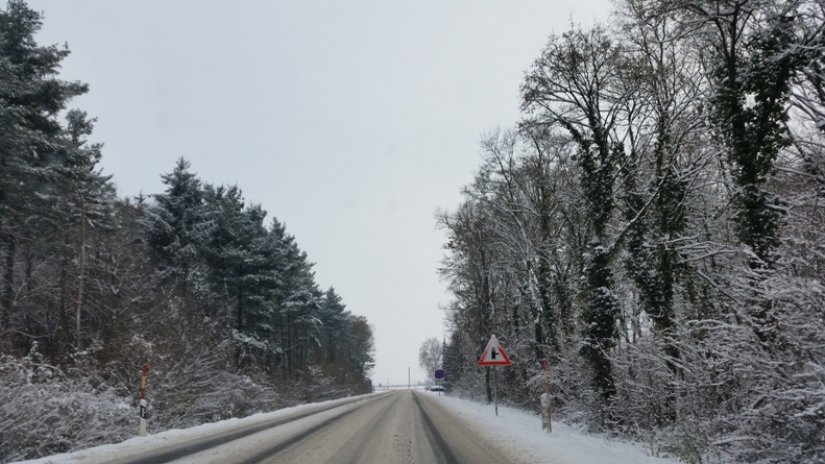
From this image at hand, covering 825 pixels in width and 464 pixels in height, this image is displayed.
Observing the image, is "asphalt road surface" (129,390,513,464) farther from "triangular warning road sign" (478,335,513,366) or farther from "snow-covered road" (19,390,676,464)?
"triangular warning road sign" (478,335,513,366)

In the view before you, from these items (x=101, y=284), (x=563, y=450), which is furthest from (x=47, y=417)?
(x=101, y=284)

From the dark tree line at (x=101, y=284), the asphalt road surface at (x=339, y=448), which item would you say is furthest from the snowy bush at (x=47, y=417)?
the asphalt road surface at (x=339, y=448)

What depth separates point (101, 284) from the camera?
23.0m

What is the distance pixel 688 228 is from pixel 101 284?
2386 centimetres

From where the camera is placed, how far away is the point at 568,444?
29.8ft

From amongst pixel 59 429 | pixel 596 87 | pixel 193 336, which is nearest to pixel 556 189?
pixel 596 87

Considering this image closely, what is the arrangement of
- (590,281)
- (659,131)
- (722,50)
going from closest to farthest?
(722,50), (659,131), (590,281)

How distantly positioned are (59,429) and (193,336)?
11299mm

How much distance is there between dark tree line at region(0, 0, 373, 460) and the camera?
447 inches

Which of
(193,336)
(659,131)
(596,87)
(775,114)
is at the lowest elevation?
(193,336)

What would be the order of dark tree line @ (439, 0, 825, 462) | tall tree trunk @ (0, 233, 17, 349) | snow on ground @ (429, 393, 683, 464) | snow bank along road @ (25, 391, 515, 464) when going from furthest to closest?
1. tall tree trunk @ (0, 233, 17, 349)
2. snow on ground @ (429, 393, 683, 464)
3. snow bank along road @ (25, 391, 515, 464)
4. dark tree line @ (439, 0, 825, 462)

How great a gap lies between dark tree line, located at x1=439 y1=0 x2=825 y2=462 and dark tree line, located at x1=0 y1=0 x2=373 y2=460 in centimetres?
1010

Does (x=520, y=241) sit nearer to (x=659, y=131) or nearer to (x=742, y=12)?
(x=659, y=131)

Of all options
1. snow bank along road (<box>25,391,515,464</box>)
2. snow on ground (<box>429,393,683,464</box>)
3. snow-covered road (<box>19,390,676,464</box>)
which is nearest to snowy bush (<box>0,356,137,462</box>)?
snow-covered road (<box>19,390,676,464</box>)
